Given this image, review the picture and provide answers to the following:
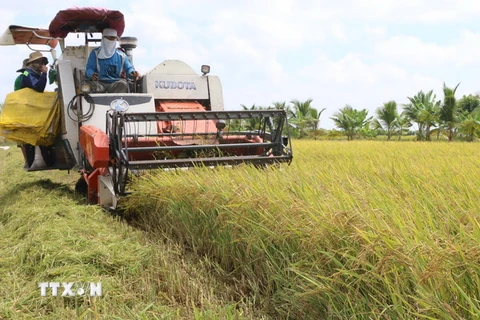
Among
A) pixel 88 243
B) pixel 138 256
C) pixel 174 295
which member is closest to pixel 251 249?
pixel 174 295

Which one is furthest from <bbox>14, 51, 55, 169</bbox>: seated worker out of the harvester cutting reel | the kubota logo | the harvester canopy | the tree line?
the tree line

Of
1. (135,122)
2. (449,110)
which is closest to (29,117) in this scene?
(135,122)

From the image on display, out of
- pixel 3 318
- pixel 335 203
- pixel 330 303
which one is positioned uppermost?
pixel 335 203

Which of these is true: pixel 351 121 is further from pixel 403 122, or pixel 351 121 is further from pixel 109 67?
pixel 109 67

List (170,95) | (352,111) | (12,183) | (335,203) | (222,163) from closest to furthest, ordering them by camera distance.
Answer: (335,203), (222,163), (170,95), (12,183), (352,111)

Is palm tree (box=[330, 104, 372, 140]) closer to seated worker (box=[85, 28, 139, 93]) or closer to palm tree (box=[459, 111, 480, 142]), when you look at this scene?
palm tree (box=[459, 111, 480, 142])

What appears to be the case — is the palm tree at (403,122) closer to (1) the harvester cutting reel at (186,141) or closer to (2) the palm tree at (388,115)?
(2) the palm tree at (388,115)

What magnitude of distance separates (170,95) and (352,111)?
30.7 metres

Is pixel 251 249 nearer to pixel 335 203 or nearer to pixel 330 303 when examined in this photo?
pixel 335 203

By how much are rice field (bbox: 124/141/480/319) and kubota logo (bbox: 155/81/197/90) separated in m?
2.52

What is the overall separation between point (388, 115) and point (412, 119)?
1907mm

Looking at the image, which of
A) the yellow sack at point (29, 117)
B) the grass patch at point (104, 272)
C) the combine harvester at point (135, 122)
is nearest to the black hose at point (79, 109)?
the combine harvester at point (135, 122)

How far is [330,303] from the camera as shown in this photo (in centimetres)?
251

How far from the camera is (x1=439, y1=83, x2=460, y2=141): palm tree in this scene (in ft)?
96.3
